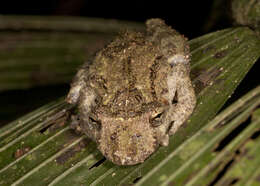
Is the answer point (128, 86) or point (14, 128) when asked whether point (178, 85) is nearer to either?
point (128, 86)

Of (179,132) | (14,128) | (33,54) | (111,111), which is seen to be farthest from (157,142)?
(33,54)

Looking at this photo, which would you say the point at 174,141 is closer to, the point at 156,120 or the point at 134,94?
the point at 156,120

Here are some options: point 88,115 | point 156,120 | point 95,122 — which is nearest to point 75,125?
point 88,115

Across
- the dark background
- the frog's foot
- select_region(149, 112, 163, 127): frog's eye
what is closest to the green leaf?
the frog's foot

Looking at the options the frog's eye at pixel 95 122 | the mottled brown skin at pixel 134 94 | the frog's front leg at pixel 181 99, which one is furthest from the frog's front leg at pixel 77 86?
the frog's front leg at pixel 181 99

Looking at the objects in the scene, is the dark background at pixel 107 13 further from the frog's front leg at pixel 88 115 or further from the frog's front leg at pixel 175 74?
the frog's front leg at pixel 88 115

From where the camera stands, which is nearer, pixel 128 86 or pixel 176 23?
pixel 128 86

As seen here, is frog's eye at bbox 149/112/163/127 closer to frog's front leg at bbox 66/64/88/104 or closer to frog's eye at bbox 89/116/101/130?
frog's eye at bbox 89/116/101/130
